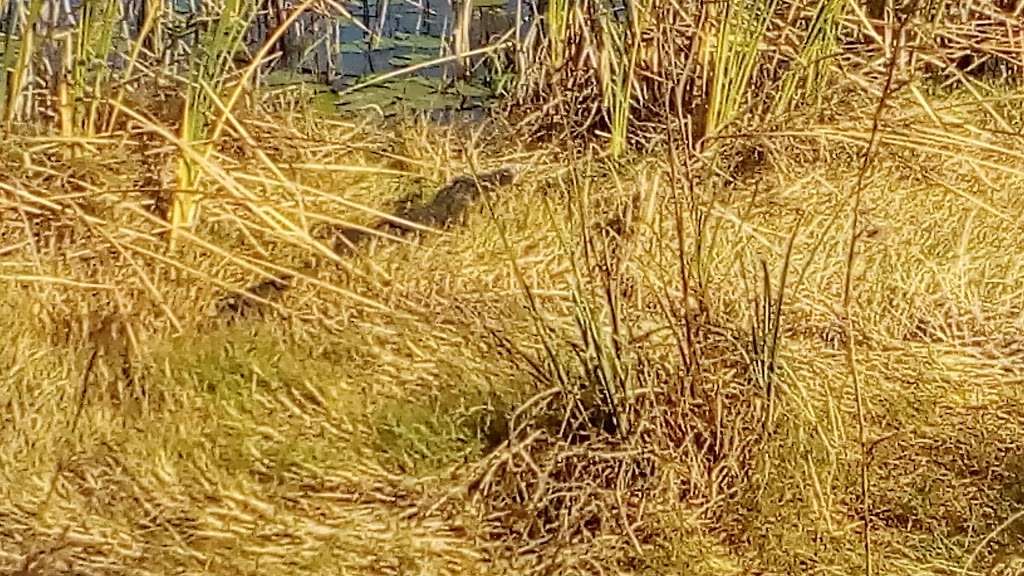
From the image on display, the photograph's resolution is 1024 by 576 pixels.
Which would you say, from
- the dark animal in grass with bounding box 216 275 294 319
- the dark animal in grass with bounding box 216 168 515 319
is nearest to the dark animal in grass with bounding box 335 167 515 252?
the dark animal in grass with bounding box 216 168 515 319

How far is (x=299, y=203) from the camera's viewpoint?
217cm

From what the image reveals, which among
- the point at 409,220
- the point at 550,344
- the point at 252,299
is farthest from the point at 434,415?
the point at 409,220

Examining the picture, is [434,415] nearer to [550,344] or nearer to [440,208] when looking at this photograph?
[550,344]

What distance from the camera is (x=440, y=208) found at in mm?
2596

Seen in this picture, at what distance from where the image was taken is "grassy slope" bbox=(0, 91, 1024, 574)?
5.84 ft

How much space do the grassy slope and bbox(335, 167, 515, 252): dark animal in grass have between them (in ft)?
0.17

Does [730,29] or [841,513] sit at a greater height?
[730,29]

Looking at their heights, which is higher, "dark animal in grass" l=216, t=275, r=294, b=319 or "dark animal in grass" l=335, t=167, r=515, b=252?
"dark animal in grass" l=335, t=167, r=515, b=252

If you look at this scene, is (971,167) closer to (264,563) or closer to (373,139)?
(373,139)

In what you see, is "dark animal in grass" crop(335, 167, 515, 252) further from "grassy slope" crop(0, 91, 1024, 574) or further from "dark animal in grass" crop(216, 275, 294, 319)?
"dark animal in grass" crop(216, 275, 294, 319)

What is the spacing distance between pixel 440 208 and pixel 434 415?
26.1 inches

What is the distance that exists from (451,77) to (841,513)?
206cm

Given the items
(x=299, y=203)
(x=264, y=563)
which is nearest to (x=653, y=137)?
(x=299, y=203)

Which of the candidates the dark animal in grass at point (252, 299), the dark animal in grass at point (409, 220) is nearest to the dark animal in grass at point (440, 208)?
the dark animal in grass at point (409, 220)
